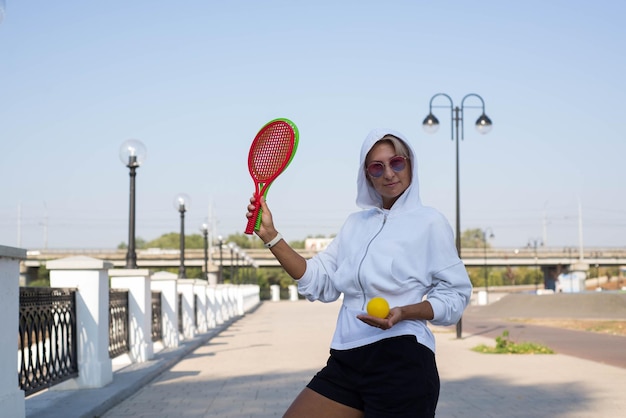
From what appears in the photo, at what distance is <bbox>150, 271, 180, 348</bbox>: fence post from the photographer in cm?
1872

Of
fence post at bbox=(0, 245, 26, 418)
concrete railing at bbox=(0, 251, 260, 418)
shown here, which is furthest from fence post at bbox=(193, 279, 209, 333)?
fence post at bbox=(0, 245, 26, 418)

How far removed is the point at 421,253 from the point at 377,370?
1.47 ft

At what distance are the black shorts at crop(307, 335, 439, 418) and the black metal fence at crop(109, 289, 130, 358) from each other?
9.96 meters

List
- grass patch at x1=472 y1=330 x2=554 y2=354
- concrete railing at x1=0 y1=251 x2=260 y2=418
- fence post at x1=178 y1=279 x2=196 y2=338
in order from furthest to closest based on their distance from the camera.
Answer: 1. fence post at x1=178 y1=279 x2=196 y2=338
2. grass patch at x1=472 y1=330 x2=554 y2=354
3. concrete railing at x1=0 y1=251 x2=260 y2=418

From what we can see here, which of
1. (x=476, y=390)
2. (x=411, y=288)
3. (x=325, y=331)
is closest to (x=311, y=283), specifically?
(x=411, y=288)

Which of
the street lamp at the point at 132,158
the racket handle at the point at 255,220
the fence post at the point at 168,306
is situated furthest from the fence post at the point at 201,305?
the racket handle at the point at 255,220

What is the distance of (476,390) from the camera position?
1094 centimetres

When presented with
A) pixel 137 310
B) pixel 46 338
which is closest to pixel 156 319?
pixel 137 310

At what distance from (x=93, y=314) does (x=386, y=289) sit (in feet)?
26.7

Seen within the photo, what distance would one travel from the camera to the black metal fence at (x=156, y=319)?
17297 millimetres

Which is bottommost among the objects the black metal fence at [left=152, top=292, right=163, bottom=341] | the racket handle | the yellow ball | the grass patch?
the grass patch

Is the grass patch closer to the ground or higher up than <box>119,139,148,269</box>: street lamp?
closer to the ground

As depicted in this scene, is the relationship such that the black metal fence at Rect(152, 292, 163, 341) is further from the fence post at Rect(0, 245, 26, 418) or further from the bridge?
the bridge

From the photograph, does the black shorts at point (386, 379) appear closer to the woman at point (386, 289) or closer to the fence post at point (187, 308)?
the woman at point (386, 289)
